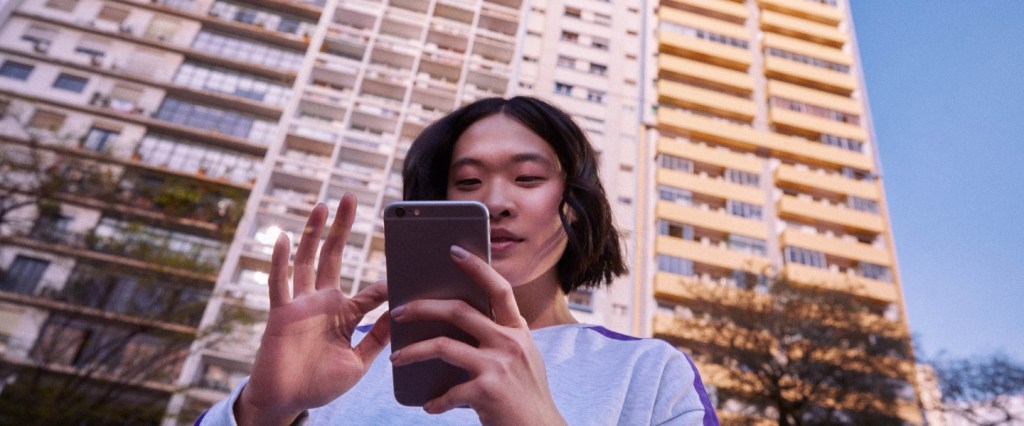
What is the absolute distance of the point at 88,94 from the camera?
28500mm

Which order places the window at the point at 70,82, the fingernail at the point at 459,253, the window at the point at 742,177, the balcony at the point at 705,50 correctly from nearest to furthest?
1. the fingernail at the point at 459,253
2. the window at the point at 70,82
3. the window at the point at 742,177
4. the balcony at the point at 705,50

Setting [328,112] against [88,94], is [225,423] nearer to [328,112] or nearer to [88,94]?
[328,112]

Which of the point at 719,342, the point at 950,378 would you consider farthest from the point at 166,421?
the point at 950,378

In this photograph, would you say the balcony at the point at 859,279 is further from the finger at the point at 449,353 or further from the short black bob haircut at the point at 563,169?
the finger at the point at 449,353

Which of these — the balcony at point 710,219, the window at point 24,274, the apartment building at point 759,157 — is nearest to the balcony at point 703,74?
the apartment building at point 759,157

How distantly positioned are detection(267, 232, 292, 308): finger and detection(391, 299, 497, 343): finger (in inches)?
11.5

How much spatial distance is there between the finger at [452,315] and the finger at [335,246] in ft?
0.77

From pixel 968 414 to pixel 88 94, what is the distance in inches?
1481

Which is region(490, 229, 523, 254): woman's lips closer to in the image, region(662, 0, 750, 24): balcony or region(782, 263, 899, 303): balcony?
region(782, 263, 899, 303): balcony

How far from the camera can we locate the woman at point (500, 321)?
108 centimetres

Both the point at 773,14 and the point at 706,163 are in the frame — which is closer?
the point at 706,163

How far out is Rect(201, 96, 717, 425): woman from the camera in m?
1.08

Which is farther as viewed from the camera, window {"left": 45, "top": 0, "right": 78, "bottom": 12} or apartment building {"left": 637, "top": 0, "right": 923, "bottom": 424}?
apartment building {"left": 637, "top": 0, "right": 923, "bottom": 424}

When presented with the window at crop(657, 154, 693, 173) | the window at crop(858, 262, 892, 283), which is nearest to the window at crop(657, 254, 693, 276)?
the window at crop(657, 154, 693, 173)
